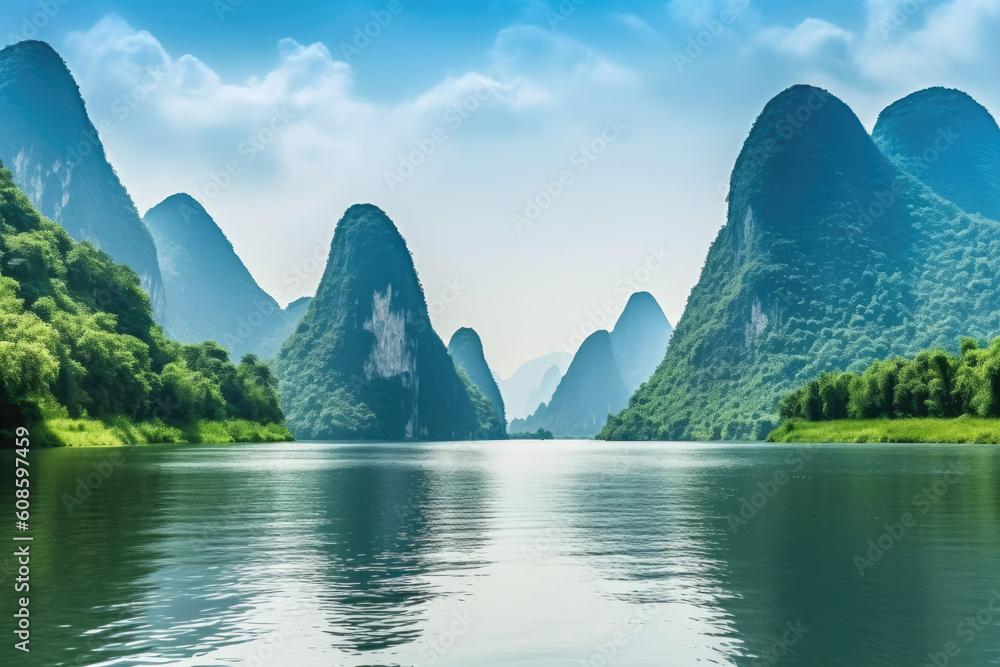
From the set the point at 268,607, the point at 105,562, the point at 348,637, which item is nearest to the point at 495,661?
the point at 348,637

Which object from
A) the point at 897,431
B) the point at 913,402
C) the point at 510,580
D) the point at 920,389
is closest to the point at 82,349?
the point at 510,580

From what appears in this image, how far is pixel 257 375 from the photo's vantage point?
559 feet

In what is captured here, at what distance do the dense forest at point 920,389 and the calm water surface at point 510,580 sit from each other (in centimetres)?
6985

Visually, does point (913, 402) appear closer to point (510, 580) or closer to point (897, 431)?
point (897, 431)

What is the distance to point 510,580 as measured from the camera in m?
17.5

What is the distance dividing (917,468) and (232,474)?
4171cm

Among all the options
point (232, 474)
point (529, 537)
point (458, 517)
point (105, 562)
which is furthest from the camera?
point (232, 474)

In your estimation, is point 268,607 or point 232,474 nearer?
point 268,607

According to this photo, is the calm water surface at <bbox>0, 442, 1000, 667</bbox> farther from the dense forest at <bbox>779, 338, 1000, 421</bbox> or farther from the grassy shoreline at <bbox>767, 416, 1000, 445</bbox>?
the dense forest at <bbox>779, 338, 1000, 421</bbox>

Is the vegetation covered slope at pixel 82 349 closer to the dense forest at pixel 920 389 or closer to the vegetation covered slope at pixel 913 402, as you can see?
the vegetation covered slope at pixel 913 402

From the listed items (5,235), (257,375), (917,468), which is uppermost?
(5,235)

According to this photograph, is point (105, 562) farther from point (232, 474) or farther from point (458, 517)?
point (232, 474)

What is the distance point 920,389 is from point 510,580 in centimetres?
10609

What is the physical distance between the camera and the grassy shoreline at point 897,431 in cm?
9381
